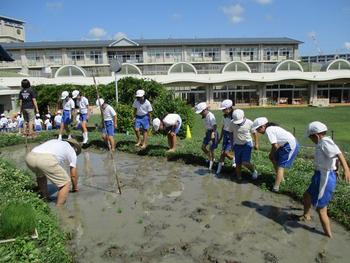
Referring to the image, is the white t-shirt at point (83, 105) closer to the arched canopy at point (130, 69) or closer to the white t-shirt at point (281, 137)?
the white t-shirt at point (281, 137)

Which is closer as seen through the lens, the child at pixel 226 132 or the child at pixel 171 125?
the child at pixel 226 132

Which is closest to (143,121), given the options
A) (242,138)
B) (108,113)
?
(108,113)

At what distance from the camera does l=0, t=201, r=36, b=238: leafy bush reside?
4332 millimetres

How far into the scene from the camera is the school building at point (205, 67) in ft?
142

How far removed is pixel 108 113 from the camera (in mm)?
10375

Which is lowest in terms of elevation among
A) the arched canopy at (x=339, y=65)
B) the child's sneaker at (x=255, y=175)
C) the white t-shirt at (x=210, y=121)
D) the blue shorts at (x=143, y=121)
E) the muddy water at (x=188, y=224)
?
the muddy water at (x=188, y=224)

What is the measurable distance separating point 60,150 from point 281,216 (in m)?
3.94

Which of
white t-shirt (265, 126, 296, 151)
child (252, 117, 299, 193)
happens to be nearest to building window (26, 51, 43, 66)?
child (252, 117, 299, 193)

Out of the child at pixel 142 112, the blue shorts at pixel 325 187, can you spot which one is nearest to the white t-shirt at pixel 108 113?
the child at pixel 142 112

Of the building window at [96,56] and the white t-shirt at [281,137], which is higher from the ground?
the building window at [96,56]

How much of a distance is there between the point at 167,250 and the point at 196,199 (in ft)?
6.95

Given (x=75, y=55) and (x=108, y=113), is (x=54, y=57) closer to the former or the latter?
(x=75, y=55)

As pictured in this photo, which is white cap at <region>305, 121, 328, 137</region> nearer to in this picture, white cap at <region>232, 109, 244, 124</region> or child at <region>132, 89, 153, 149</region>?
white cap at <region>232, 109, 244, 124</region>

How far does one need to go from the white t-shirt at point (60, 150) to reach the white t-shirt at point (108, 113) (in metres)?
3.79
